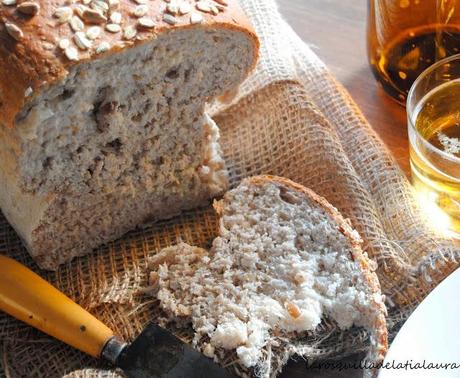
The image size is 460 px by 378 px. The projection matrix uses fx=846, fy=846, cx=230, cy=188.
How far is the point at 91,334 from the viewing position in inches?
99.1

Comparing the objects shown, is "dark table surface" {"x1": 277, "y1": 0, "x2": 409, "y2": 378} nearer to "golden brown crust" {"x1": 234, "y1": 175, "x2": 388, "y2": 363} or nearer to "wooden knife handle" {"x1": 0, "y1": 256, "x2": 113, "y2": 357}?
"golden brown crust" {"x1": 234, "y1": 175, "x2": 388, "y2": 363}

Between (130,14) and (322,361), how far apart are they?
1196 millimetres

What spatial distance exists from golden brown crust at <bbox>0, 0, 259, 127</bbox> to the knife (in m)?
0.52

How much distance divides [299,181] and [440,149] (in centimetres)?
50

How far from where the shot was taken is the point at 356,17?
3.73 metres

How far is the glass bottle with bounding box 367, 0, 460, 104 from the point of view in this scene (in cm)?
316

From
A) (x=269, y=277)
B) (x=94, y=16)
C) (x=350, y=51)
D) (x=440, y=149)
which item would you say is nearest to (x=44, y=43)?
(x=94, y=16)

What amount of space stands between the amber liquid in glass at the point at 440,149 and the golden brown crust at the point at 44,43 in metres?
0.80

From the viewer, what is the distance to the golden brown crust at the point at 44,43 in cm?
242

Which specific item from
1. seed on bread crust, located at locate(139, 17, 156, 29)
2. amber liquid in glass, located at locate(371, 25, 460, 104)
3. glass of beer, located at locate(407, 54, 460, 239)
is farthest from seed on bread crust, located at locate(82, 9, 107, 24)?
amber liquid in glass, located at locate(371, 25, 460, 104)

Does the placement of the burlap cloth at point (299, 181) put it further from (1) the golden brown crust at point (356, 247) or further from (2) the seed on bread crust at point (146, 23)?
(2) the seed on bread crust at point (146, 23)

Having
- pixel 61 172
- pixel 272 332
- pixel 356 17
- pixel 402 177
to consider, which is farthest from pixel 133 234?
pixel 356 17

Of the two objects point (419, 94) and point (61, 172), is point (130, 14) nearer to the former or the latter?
point (61, 172)

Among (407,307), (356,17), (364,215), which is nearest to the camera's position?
(407,307)
